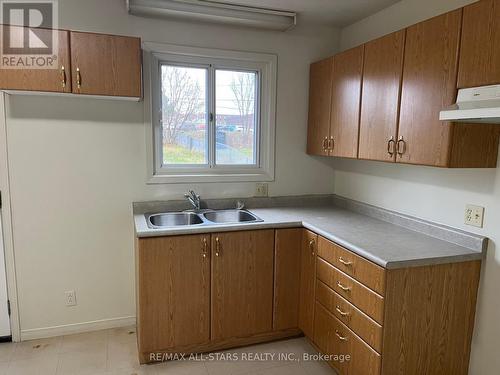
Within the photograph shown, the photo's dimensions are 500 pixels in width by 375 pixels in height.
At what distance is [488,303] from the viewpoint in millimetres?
1813

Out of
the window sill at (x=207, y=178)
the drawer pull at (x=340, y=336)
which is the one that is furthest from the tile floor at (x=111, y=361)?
the window sill at (x=207, y=178)

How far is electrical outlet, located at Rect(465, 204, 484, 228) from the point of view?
1.85 m

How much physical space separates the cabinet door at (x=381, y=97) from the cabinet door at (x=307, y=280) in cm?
67

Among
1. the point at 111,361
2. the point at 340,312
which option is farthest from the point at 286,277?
the point at 111,361

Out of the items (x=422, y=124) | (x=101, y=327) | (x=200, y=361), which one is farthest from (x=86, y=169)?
(x=422, y=124)

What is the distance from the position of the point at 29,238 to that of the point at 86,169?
0.62m

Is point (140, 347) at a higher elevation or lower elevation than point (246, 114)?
lower

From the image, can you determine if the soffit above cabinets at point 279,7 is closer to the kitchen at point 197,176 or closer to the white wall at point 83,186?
the kitchen at point 197,176

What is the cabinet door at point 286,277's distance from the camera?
2473 millimetres

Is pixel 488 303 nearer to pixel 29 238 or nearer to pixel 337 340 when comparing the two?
pixel 337 340

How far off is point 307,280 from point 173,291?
0.92m

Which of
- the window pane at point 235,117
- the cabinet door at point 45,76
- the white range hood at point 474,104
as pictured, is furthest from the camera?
the window pane at point 235,117

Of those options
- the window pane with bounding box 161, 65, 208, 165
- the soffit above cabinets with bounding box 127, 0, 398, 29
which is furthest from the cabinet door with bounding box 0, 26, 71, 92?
the window pane with bounding box 161, 65, 208, 165

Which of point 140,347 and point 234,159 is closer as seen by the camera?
point 140,347
